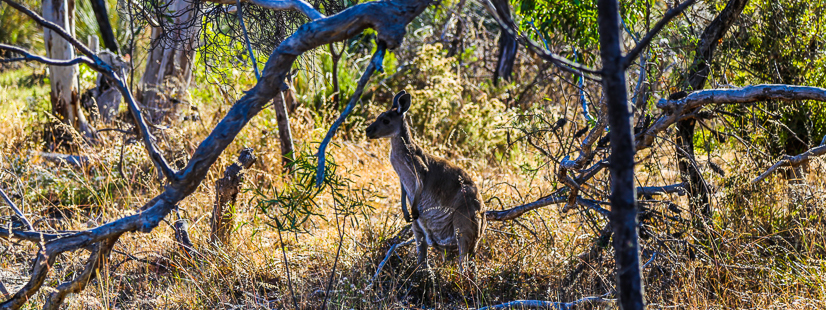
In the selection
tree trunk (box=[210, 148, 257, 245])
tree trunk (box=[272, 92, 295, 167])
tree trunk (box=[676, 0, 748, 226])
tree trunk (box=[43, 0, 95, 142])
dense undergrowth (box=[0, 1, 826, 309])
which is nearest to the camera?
dense undergrowth (box=[0, 1, 826, 309])

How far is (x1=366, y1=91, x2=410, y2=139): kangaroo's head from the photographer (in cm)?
473

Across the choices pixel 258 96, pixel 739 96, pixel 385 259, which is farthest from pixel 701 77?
pixel 258 96

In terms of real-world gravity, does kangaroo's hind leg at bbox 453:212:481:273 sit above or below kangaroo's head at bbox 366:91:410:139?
below

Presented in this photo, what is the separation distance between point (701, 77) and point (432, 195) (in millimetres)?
2328

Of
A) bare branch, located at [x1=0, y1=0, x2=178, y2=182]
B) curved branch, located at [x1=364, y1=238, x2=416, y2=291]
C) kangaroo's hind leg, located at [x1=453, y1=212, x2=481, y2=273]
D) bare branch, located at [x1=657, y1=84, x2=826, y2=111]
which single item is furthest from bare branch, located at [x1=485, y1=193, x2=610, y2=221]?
bare branch, located at [x1=0, y1=0, x2=178, y2=182]

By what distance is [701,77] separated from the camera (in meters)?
4.75

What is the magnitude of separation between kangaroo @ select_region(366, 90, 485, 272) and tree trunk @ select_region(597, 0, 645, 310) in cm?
264

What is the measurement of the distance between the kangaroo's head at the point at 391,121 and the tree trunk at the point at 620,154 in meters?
2.95

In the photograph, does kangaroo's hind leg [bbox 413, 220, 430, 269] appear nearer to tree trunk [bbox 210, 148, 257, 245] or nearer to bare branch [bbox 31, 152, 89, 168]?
tree trunk [bbox 210, 148, 257, 245]

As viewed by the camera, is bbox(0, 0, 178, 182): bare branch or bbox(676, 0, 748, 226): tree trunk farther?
bbox(676, 0, 748, 226): tree trunk

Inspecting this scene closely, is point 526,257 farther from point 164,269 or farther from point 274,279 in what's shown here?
point 164,269

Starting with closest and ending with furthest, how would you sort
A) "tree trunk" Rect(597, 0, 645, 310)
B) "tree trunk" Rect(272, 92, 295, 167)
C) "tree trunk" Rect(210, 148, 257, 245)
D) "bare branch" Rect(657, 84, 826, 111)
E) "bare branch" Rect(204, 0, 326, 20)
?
"tree trunk" Rect(597, 0, 645, 310)
"bare branch" Rect(204, 0, 326, 20)
"bare branch" Rect(657, 84, 826, 111)
"tree trunk" Rect(210, 148, 257, 245)
"tree trunk" Rect(272, 92, 295, 167)

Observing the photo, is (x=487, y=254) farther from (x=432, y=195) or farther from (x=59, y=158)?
(x=59, y=158)

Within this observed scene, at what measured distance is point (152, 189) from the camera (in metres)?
6.16
